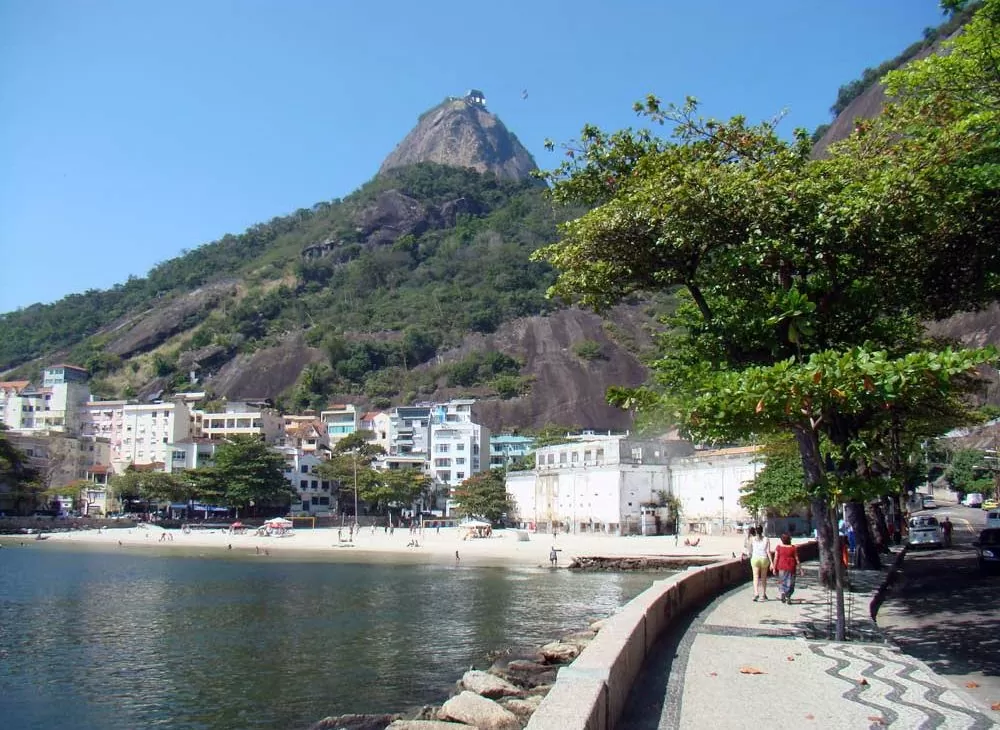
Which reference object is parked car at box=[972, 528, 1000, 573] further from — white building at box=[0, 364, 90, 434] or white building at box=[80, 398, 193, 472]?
white building at box=[0, 364, 90, 434]

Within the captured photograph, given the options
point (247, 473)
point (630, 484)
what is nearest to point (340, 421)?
point (247, 473)

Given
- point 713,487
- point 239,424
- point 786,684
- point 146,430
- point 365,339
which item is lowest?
point 786,684

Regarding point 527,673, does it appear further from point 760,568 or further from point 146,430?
point 146,430

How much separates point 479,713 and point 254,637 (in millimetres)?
14812

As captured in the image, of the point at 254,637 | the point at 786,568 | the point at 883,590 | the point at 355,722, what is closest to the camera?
the point at 355,722

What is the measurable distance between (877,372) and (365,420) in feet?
373

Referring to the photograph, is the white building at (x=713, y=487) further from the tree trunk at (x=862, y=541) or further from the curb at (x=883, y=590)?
the tree trunk at (x=862, y=541)

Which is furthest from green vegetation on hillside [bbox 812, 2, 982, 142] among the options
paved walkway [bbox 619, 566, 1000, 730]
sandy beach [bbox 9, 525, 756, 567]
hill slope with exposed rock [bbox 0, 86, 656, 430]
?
paved walkway [bbox 619, 566, 1000, 730]

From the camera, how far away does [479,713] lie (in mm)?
10227

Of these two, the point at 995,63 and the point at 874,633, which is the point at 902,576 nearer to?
the point at 874,633

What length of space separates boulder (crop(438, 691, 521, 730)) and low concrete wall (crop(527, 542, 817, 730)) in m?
1.76

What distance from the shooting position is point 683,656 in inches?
412

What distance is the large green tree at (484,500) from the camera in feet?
252

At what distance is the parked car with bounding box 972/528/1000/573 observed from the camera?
21.4 metres
